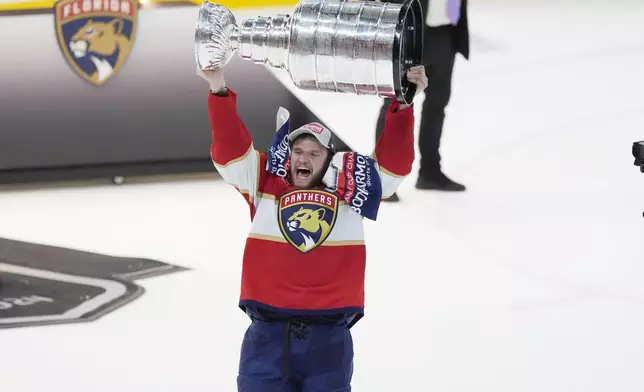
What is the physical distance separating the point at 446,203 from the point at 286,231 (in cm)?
241

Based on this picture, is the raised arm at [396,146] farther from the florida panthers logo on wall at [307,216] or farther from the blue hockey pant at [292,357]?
the blue hockey pant at [292,357]

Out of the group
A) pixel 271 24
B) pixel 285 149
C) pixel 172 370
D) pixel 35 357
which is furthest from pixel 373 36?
pixel 35 357

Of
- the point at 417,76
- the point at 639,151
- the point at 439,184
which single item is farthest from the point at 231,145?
the point at 439,184

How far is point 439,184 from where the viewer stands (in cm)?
405

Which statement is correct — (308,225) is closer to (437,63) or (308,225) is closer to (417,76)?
(417,76)

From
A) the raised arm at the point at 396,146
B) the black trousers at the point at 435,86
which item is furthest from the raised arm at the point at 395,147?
the black trousers at the point at 435,86

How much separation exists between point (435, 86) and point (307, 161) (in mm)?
2757

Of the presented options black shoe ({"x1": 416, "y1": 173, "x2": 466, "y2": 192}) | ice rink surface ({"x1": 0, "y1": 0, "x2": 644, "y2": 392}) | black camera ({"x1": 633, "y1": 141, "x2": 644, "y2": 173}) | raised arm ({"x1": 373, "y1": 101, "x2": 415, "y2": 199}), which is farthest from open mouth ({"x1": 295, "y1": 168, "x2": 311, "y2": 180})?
black shoe ({"x1": 416, "y1": 173, "x2": 466, "y2": 192})

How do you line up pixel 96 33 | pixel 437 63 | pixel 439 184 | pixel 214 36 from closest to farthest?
pixel 214 36
pixel 439 184
pixel 437 63
pixel 96 33

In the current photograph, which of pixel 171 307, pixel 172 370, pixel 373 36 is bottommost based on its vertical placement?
pixel 172 370

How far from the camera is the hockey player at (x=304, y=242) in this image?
153 cm

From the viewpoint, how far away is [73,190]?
434cm

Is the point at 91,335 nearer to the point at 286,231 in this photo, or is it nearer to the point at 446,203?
the point at 286,231

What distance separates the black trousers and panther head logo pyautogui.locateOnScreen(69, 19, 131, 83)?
4.61ft
